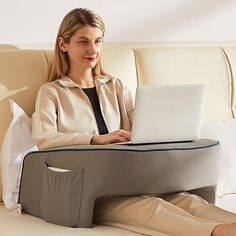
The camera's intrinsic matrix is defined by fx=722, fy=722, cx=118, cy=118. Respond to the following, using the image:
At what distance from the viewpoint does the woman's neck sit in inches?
107

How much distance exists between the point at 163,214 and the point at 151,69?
0.98 meters

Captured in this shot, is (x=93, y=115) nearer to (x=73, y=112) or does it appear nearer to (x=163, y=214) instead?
(x=73, y=112)

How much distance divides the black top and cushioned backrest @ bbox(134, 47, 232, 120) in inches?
13.1

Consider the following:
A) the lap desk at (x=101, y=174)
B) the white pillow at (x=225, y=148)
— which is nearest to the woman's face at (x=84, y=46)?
the lap desk at (x=101, y=174)

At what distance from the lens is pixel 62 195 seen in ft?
7.41

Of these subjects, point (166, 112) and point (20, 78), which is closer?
point (166, 112)

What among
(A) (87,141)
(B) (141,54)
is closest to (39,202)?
(A) (87,141)

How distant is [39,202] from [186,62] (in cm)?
106

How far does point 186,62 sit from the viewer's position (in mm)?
3125

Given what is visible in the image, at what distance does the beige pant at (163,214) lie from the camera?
6.89ft

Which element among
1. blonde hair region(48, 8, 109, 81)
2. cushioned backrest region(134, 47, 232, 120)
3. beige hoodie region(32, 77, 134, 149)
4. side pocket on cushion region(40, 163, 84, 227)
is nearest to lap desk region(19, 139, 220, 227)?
side pocket on cushion region(40, 163, 84, 227)

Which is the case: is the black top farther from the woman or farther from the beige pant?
the beige pant

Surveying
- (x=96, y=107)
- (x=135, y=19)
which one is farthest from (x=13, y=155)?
(x=135, y=19)

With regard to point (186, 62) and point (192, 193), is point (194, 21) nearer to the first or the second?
point (186, 62)
